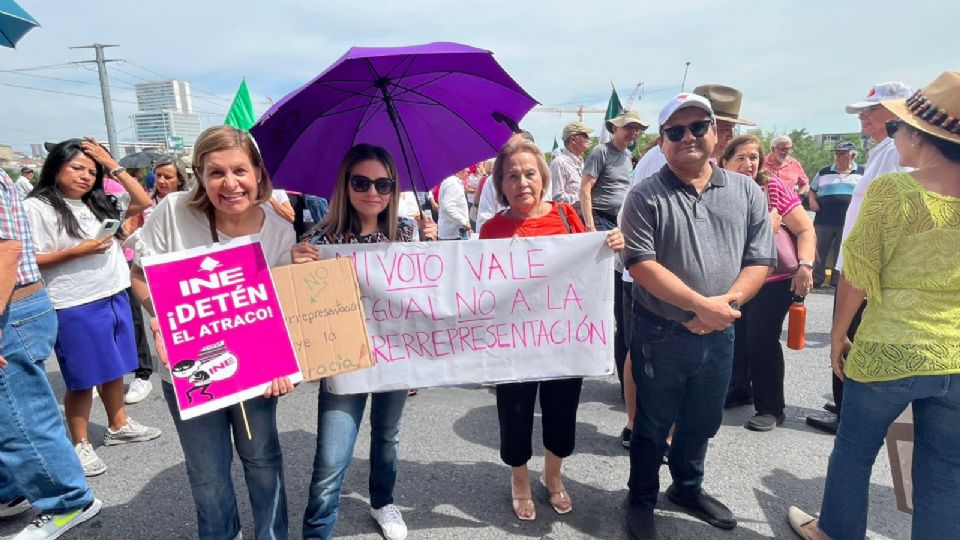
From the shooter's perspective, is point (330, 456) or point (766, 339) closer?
point (330, 456)

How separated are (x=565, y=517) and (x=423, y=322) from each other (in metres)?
1.31

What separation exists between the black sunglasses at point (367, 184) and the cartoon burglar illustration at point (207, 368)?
2.68 feet

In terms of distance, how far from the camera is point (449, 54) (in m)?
2.04

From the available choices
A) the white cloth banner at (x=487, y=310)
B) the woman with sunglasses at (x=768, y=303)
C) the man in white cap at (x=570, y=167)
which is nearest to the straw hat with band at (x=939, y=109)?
the white cloth banner at (x=487, y=310)

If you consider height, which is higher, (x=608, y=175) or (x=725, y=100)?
(x=725, y=100)

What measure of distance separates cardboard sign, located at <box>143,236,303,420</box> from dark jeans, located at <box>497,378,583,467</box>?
108cm

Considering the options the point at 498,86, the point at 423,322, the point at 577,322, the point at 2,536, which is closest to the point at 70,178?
the point at 2,536

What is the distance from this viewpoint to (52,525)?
8.47ft

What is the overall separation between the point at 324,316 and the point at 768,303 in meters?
3.03

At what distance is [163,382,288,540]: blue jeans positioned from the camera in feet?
6.71

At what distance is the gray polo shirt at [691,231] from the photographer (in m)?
2.36

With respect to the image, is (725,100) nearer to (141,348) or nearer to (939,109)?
(939,109)

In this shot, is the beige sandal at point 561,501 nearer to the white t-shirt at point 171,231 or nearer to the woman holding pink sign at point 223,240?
the woman holding pink sign at point 223,240

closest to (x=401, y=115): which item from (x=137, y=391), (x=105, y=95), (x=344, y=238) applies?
(x=344, y=238)
